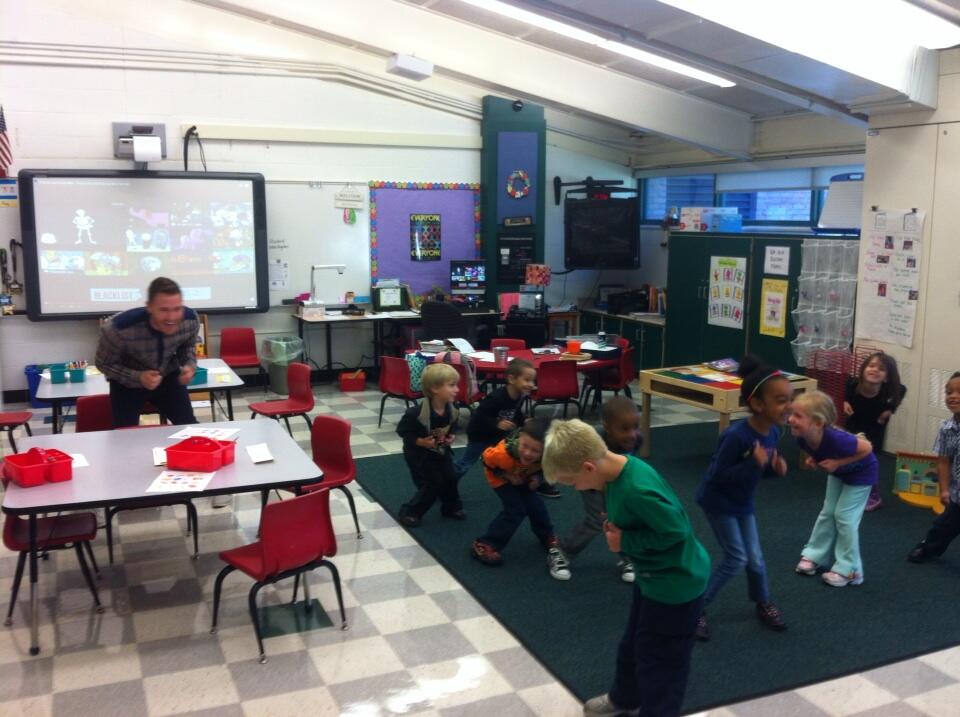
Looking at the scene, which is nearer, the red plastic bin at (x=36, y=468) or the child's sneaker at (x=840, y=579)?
the red plastic bin at (x=36, y=468)

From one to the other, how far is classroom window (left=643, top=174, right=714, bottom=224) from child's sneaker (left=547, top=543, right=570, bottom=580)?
688 cm

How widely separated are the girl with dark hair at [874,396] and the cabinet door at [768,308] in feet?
7.82

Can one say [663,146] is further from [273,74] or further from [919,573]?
[919,573]

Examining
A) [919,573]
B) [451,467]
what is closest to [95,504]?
[451,467]

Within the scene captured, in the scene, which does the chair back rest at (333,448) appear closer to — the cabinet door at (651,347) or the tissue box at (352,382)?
the tissue box at (352,382)

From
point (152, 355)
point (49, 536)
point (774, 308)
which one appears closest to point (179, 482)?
point (49, 536)

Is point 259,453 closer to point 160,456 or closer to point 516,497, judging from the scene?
point 160,456

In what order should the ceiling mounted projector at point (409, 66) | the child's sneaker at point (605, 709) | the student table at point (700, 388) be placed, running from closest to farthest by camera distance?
1. the child's sneaker at point (605, 709)
2. the student table at point (700, 388)
3. the ceiling mounted projector at point (409, 66)

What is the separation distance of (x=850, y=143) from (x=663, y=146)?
2.87 meters

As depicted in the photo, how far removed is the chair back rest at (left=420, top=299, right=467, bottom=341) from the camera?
28.2 feet

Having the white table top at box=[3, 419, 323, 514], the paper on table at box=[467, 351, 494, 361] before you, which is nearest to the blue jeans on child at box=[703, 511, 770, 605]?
the white table top at box=[3, 419, 323, 514]

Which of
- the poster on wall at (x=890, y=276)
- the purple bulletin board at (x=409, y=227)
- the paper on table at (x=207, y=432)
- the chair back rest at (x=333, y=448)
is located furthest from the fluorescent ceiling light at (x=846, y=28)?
the purple bulletin board at (x=409, y=227)

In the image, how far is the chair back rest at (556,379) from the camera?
721cm

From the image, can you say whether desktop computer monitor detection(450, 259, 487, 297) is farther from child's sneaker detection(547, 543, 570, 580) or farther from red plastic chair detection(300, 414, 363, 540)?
child's sneaker detection(547, 543, 570, 580)
